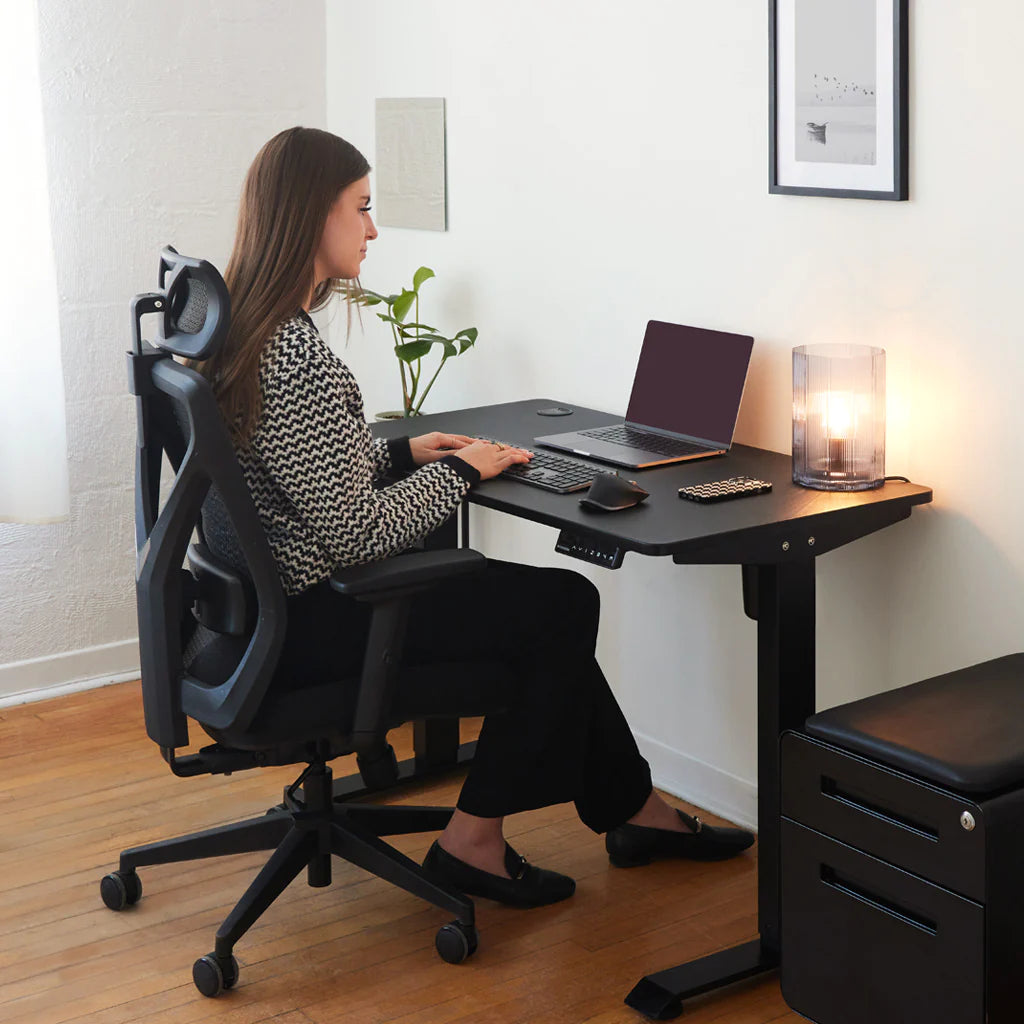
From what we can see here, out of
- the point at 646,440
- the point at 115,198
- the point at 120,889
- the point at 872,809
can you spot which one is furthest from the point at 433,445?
the point at 115,198

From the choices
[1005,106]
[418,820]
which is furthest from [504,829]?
[1005,106]

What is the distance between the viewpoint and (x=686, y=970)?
228 cm

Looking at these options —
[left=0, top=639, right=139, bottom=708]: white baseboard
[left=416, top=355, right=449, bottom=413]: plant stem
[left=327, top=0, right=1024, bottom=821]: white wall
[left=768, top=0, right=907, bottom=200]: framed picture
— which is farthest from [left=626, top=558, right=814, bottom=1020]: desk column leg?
[left=0, top=639, right=139, bottom=708]: white baseboard

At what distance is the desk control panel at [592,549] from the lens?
214 cm

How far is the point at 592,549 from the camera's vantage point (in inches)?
86.4

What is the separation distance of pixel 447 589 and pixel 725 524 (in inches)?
17.9

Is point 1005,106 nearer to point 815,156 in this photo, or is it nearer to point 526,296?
point 815,156

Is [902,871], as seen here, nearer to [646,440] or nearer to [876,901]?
[876,901]

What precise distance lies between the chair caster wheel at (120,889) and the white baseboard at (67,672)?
113 centimetres

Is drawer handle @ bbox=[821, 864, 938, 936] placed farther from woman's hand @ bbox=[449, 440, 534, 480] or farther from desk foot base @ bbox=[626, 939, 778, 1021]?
woman's hand @ bbox=[449, 440, 534, 480]

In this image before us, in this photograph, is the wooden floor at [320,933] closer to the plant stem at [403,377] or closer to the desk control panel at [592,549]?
the desk control panel at [592,549]

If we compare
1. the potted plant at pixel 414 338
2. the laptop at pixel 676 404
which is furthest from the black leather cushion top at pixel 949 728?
the potted plant at pixel 414 338

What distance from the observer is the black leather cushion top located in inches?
71.6

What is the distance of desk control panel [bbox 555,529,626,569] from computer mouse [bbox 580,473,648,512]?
0.06 metres
